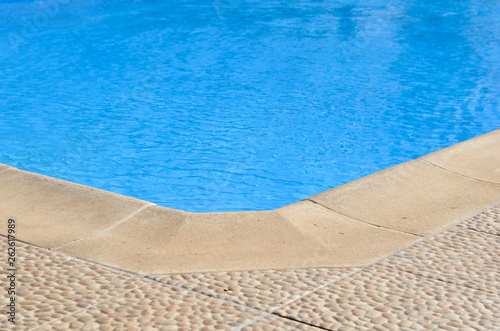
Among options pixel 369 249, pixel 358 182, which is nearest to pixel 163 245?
pixel 369 249

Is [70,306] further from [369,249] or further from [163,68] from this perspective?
[163,68]

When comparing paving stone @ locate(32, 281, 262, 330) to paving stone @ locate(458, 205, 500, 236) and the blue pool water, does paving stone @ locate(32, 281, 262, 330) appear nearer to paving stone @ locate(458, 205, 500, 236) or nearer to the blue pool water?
paving stone @ locate(458, 205, 500, 236)

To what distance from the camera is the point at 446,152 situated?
17.0ft

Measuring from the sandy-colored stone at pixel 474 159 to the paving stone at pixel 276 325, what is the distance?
2.59 m

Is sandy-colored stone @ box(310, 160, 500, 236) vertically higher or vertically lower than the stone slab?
lower

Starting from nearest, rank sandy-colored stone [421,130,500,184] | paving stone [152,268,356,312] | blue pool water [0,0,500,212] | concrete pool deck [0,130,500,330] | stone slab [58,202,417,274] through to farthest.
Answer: concrete pool deck [0,130,500,330]
paving stone [152,268,356,312]
stone slab [58,202,417,274]
sandy-colored stone [421,130,500,184]
blue pool water [0,0,500,212]

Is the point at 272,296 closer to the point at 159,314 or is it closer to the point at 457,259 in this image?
the point at 159,314

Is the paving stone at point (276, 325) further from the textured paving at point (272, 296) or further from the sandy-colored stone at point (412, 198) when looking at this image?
the sandy-colored stone at point (412, 198)

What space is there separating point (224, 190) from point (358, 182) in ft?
5.32

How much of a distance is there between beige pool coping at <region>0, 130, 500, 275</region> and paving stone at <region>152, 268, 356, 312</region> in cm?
8

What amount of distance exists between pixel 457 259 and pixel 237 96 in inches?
218

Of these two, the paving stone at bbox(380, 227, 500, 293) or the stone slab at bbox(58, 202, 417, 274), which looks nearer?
the paving stone at bbox(380, 227, 500, 293)

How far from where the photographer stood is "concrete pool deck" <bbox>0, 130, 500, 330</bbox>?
8.79 feet

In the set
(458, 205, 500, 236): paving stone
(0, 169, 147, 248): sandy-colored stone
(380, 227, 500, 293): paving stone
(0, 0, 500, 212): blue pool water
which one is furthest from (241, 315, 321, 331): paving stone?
(0, 0, 500, 212): blue pool water
